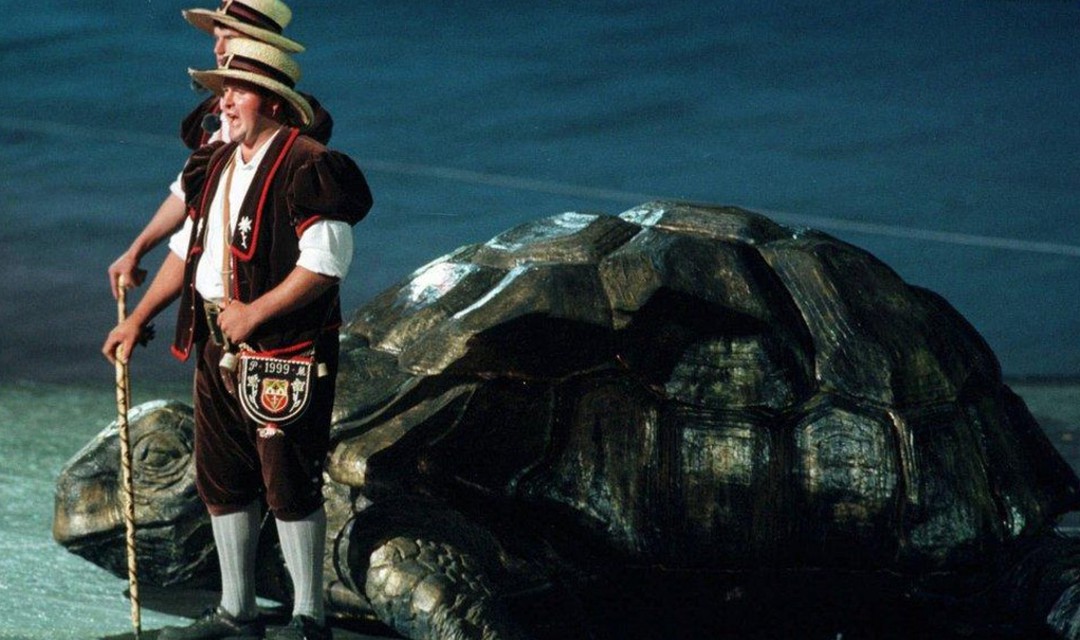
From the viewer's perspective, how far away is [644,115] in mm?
12359

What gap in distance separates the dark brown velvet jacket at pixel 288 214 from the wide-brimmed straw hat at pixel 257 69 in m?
0.11

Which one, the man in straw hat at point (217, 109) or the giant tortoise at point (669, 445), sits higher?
the man in straw hat at point (217, 109)

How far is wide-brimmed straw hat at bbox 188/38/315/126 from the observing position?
379 cm

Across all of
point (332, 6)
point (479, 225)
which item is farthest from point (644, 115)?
point (332, 6)

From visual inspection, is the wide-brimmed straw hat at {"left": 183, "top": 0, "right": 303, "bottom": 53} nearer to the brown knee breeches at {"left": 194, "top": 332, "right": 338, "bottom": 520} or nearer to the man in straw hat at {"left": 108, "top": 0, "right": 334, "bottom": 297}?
the man in straw hat at {"left": 108, "top": 0, "right": 334, "bottom": 297}

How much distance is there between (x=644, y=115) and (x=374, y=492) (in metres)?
8.20

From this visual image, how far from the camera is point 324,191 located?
12.3ft

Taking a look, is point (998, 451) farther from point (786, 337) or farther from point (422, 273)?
point (422, 273)

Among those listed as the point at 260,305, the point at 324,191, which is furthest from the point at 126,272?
the point at 324,191

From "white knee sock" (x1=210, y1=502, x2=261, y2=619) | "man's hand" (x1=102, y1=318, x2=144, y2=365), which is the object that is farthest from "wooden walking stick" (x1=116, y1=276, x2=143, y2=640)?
"white knee sock" (x1=210, y1=502, x2=261, y2=619)

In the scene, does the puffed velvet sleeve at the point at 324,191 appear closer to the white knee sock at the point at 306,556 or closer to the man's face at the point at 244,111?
the man's face at the point at 244,111

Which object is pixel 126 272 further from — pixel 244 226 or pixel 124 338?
pixel 244 226

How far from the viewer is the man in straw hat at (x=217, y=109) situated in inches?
155

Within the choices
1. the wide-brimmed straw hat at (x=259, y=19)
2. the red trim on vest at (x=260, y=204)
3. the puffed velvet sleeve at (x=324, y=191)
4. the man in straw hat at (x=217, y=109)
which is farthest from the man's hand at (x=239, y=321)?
the wide-brimmed straw hat at (x=259, y=19)
